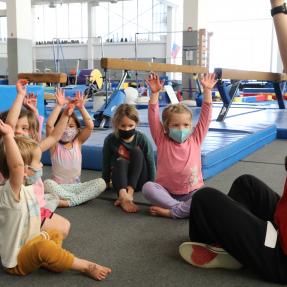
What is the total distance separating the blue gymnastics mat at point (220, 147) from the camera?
3.25m

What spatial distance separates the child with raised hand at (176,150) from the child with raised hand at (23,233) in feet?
2.77

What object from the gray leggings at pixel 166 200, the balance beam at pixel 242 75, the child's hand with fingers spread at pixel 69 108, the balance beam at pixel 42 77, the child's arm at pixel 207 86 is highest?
the balance beam at pixel 242 75

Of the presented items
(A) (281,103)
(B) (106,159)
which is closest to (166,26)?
(A) (281,103)

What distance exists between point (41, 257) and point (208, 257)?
68 centimetres

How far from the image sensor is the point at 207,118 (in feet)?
8.12

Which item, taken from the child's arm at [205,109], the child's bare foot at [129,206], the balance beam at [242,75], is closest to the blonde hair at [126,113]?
the child's arm at [205,109]

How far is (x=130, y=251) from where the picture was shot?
188cm

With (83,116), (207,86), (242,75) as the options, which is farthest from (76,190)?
(242,75)

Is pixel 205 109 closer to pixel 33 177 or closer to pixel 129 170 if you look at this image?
pixel 129 170

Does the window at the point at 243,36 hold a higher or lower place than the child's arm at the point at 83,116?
higher

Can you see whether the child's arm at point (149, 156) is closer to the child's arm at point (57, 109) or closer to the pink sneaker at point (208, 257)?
the child's arm at point (57, 109)

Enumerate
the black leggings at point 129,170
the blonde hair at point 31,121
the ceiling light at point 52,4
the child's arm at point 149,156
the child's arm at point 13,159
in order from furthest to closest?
1. the ceiling light at point 52,4
2. the child's arm at point 149,156
3. the black leggings at point 129,170
4. the blonde hair at point 31,121
5. the child's arm at point 13,159

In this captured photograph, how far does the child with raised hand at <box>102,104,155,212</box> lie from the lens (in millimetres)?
2705

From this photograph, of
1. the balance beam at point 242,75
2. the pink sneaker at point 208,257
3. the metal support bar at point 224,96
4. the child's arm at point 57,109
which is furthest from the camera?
the metal support bar at point 224,96
